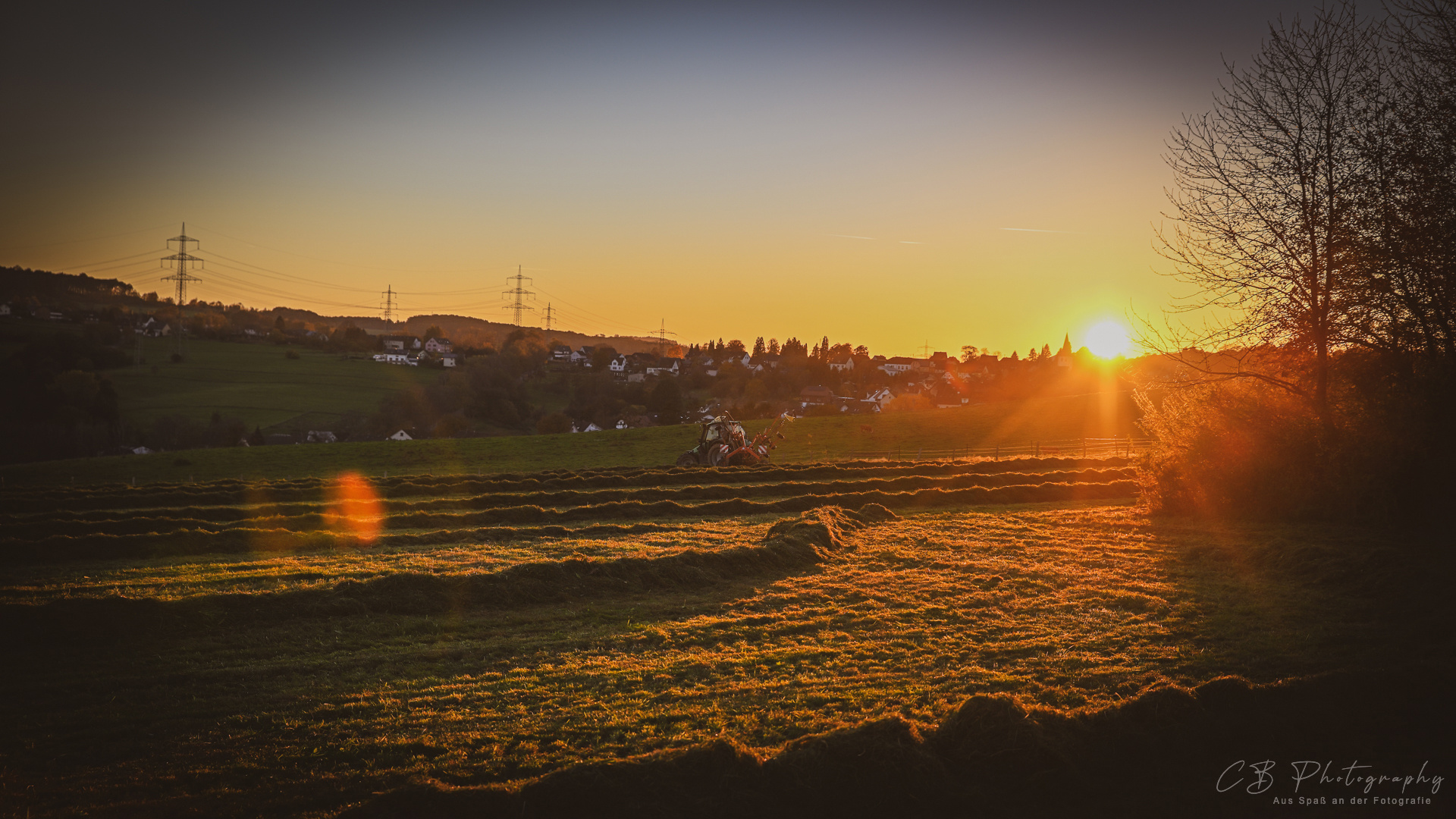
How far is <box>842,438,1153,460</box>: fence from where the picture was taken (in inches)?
1710

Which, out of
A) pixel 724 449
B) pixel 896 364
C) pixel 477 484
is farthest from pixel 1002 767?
pixel 896 364

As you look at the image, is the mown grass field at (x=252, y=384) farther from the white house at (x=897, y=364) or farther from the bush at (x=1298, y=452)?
the white house at (x=897, y=364)

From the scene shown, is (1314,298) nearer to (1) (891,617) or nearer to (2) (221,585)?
(1) (891,617)

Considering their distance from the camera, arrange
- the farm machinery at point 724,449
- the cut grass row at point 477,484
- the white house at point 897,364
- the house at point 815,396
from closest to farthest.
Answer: the cut grass row at point 477,484
the farm machinery at point 724,449
the house at point 815,396
the white house at point 897,364

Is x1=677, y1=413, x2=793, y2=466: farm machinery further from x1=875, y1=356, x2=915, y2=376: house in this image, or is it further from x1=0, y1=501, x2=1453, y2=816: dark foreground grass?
x1=875, y1=356, x2=915, y2=376: house

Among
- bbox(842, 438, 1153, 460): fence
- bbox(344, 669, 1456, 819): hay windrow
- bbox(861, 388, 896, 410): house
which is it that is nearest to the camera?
bbox(344, 669, 1456, 819): hay windrow

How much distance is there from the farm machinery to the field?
20016mm

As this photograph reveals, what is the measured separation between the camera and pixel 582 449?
51.4m

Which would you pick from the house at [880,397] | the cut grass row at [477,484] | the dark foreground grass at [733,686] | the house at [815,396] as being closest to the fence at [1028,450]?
the cut grass row at [477,484]

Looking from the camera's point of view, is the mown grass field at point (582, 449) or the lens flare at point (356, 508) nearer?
the lens flare at point (356, 508)

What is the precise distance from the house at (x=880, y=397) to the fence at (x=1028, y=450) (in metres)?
36.6

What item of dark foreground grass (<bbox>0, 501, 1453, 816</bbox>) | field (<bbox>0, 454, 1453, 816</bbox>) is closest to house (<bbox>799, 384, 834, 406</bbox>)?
field (<bbox>0, 454, 1453, 816</bbox>)

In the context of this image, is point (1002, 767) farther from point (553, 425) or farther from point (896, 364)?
point (896, 364)

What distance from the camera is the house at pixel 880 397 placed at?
9160cm
